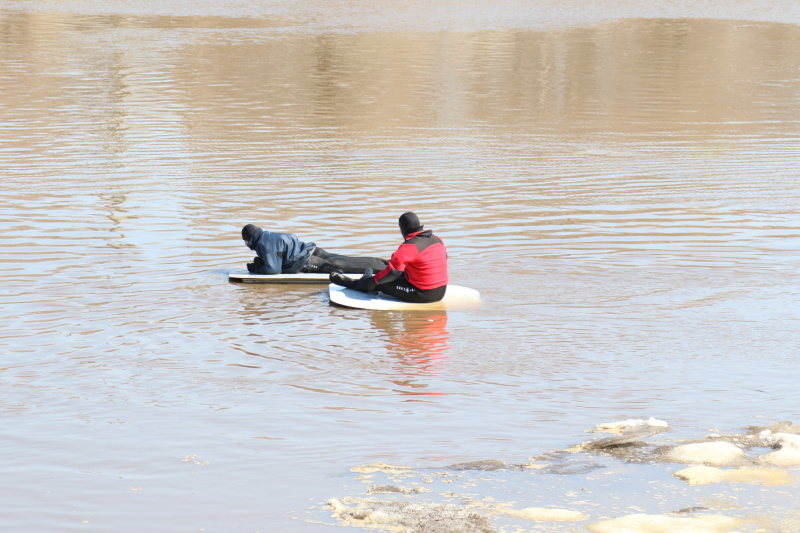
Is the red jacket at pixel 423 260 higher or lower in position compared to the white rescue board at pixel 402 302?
higher

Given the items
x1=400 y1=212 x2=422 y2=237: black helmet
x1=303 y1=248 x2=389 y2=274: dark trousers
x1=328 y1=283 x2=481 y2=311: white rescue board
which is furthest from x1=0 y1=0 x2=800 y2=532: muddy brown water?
x1=400 y1=212 x2=422 y2=237: black helmet

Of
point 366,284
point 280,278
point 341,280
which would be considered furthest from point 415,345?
point 280,278

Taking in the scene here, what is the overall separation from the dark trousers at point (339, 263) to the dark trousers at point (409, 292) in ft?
2.52

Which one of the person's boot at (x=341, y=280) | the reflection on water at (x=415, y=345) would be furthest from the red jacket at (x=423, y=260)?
the person's boot at (x=341, y=280)

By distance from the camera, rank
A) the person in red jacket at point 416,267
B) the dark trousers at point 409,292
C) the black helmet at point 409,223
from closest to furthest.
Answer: the black helmet at point 409,223 < the person in red jacket at point 416,267 < the dark trousers at point 409,292

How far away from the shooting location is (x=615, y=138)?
24.1m

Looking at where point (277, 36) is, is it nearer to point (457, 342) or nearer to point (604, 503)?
point (457, 342)

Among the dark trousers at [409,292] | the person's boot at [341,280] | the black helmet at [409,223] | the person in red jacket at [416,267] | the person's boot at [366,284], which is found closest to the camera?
the black helmet at [409,223]

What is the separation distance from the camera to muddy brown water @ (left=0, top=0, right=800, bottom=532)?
8469 millimetres

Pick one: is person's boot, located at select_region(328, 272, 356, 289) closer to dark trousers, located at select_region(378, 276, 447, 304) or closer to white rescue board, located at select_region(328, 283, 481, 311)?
white rescue board, located at select_region(328, 283, 481, 311)

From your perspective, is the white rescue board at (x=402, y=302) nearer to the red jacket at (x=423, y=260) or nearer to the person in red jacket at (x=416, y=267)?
the person in red jacket at (x=416, y=267)

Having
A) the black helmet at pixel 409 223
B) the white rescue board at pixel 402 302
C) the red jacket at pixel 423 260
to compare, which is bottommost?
the white rescue board at pixel 402 302

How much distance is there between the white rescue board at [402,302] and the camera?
12.9 meters

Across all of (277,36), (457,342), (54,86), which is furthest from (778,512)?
(277,36)
